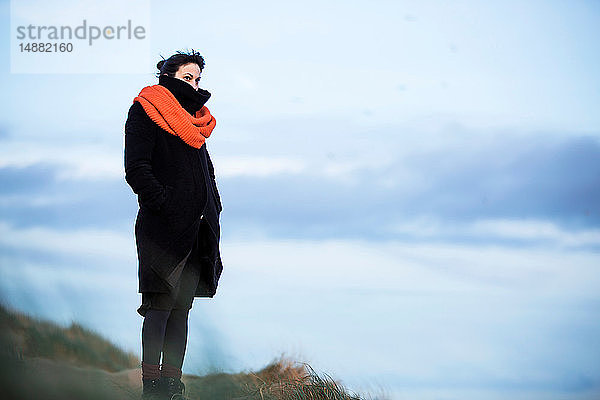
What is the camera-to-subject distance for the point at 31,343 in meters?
3.81

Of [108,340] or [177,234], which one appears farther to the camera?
[108,340]

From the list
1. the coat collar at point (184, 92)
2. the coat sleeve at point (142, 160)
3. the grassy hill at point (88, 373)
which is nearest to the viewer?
the grassy hill at point (88, 373)

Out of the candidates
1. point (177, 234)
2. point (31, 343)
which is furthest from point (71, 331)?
point (177, 234)

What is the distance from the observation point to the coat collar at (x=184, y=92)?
369 centimetres

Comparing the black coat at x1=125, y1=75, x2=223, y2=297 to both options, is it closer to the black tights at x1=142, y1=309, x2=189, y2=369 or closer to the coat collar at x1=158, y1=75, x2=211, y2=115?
the coat collar at x1=158, y1=75, x2=211, y2=115

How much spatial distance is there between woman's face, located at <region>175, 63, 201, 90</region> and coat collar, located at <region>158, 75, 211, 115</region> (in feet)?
0.15

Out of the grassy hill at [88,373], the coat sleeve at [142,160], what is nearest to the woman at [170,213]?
the coat sleeve at [142,160]

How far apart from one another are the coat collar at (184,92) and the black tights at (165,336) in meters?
0.97

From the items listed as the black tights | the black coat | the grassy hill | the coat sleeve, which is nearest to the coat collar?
the black coat

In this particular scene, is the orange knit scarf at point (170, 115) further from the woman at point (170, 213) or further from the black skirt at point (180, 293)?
the black skirt at point (180, 293)

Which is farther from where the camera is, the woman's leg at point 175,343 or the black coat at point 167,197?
the woman's leg at point 175,343

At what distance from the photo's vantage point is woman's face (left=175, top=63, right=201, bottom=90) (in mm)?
3742

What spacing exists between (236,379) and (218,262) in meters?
0.66

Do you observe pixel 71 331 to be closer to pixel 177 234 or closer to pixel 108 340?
pixel 108 340
